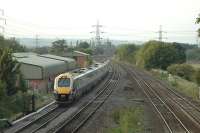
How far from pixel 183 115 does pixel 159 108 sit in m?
3.62

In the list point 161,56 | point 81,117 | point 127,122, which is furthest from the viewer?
point 161,56

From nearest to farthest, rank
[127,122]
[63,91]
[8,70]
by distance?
[127,122] < [8,70] < [63,91]

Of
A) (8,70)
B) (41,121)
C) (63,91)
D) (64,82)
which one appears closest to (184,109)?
(63,91)

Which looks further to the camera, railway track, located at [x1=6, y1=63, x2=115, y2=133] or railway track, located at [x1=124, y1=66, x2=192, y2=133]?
railway track, located at [x1=124, y1=66, x2=192, y2=133]

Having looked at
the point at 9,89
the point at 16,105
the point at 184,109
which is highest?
the point at 9,89

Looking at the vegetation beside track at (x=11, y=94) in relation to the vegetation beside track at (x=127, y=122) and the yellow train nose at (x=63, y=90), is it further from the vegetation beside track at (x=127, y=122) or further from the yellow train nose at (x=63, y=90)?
the vegetation beside track at (x=127, y=122)

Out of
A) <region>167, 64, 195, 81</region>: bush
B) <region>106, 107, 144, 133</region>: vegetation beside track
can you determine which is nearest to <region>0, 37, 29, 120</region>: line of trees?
<region>106, 107, 144, 133</region>: vegetation beside track

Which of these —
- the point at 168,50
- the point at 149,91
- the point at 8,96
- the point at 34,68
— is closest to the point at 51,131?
the point at 8,96

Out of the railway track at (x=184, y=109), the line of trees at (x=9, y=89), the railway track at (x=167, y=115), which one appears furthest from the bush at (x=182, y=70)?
the line of trees at (x=9, y=89)

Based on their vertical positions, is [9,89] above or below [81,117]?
above

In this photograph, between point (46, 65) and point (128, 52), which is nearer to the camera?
point (46, 65)

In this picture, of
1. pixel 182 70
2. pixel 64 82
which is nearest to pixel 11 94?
pixel 64 82

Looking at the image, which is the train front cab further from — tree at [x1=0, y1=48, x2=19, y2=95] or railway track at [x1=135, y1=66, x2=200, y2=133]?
railway track at [x1=135, y1=66, x2=200, y2=133]

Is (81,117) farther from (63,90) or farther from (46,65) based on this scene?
(46,65)
